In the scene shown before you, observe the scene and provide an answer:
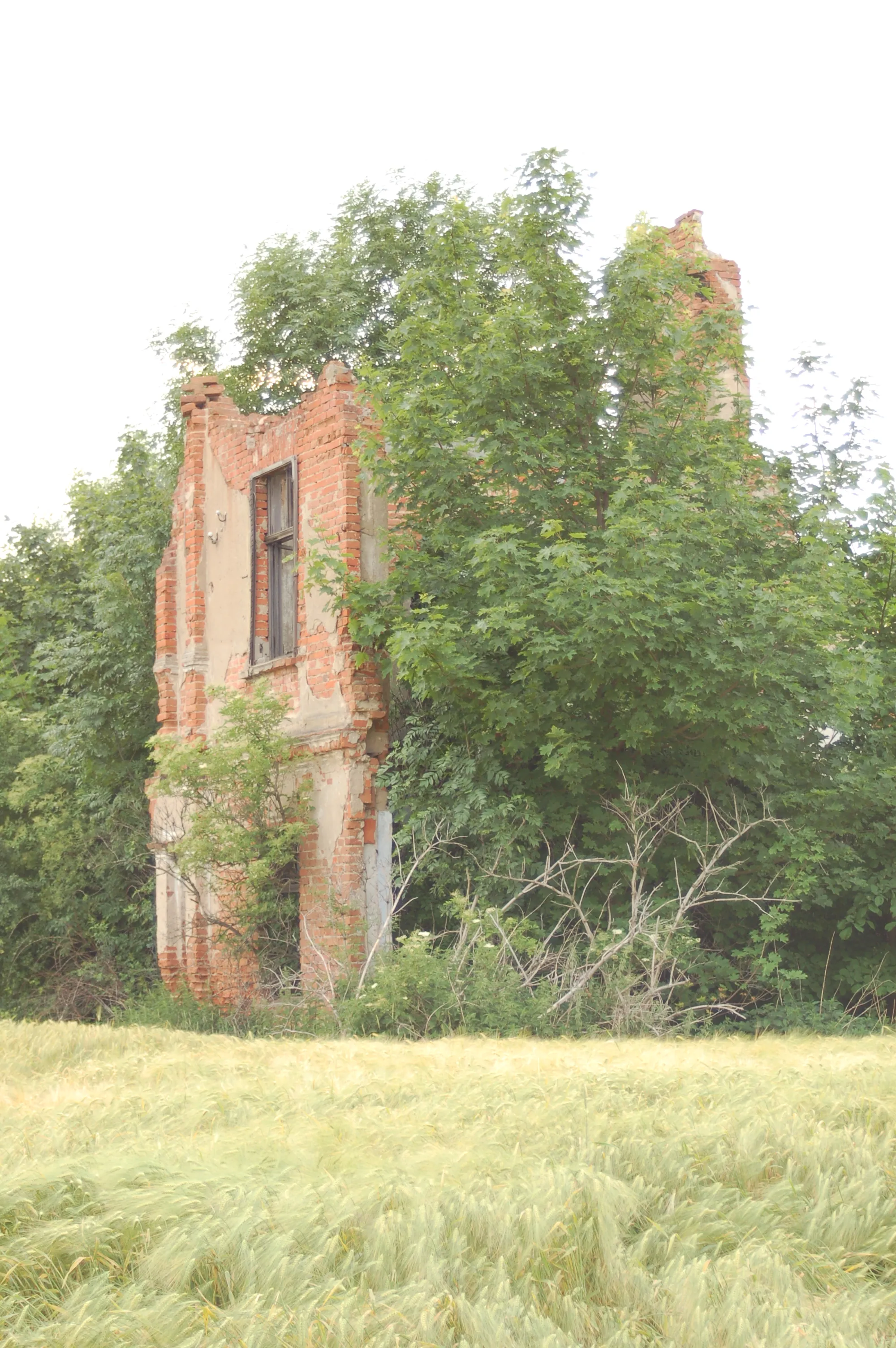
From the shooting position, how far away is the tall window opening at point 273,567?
14414mm

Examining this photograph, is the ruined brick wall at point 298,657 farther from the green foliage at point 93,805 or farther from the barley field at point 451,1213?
the barley field at point 451,1213

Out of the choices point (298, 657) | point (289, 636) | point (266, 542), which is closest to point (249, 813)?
point (298, 657)

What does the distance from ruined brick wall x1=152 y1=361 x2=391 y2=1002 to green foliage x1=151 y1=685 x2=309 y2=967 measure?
258 mm

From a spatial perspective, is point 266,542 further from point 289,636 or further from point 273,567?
point 289,636

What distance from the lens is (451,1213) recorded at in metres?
3.92

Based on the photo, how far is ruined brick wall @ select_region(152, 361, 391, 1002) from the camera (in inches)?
505

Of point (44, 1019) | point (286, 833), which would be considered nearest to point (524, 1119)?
point (286, 833)

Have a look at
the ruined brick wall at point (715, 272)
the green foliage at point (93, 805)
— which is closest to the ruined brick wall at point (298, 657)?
the green foliage at point (93, 805)

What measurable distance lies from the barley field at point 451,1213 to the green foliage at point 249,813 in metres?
6.59

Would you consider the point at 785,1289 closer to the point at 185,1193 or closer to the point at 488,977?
the point at 185,1193

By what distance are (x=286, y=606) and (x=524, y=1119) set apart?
9.86m

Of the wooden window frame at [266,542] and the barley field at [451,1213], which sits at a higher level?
the wooden window frame at [266,542]

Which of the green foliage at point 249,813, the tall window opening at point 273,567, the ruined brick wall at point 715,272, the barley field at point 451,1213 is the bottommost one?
the barley field at point 451,1213

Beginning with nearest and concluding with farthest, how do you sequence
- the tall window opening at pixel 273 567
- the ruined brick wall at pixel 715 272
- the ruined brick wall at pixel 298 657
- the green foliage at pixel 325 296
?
1. the ruined brick wall at pixel 298 657
2. the tall window opening at pixel 273 567
3. the ruined brick wall at pixel 715 272
4. the green foliage at pixel 325 296
